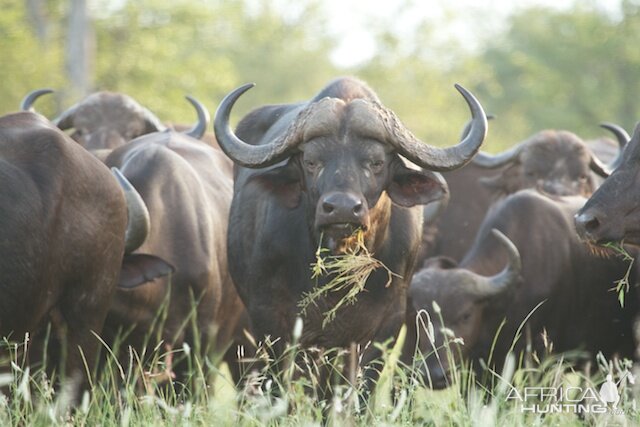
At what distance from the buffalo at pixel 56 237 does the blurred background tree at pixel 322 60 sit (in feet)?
63.6

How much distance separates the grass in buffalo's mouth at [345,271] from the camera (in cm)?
730

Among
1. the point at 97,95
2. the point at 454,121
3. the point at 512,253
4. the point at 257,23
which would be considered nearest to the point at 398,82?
the point at 454,121

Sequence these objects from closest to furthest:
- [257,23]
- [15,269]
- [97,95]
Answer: [15,269], [97,95], [257,23]

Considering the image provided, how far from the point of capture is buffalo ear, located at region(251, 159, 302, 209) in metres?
7.93

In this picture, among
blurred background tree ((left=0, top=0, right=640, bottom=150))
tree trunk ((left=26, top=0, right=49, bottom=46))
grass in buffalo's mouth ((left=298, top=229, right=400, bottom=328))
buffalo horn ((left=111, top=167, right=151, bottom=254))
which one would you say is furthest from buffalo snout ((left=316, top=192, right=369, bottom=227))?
tree trunk ((left=26, top=0, right=49, bottom=46))

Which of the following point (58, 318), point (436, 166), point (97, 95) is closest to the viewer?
point (58, 318)

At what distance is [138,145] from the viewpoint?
10.5 meters

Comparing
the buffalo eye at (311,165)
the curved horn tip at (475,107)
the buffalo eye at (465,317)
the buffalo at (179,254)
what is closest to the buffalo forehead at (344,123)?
the buffalo eye at (311,165)

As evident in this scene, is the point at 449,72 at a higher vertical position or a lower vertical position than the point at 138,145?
lower

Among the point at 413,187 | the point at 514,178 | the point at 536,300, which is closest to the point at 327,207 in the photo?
the point at 413,187

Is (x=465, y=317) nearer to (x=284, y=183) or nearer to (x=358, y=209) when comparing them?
(x=284, y=183)

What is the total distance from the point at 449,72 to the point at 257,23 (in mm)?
9971

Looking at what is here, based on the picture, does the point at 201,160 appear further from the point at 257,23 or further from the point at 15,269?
the point at 257,23

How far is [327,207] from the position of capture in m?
7.19
